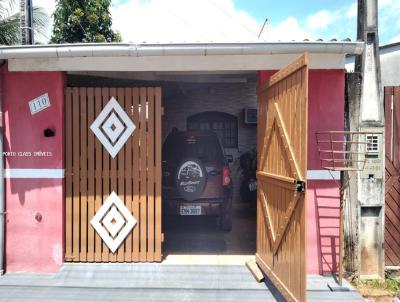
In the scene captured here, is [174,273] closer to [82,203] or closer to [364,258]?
[82,203]

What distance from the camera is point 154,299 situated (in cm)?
466

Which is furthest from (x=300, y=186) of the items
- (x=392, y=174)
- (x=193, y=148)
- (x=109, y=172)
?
(x=193, y=148)

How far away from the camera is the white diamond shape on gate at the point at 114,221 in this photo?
221 inches

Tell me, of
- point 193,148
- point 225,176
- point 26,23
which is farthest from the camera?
point 193,148

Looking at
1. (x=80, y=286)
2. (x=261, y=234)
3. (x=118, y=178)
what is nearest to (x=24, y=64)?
(x=118, y=178)

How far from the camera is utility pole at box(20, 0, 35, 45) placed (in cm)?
706

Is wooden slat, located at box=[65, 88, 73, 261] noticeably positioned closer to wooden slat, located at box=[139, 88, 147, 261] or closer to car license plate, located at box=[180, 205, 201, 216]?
wooden slat, located at box=[139, 88, 147, 261]

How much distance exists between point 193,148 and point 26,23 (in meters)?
3.92

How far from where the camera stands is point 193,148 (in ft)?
24.7

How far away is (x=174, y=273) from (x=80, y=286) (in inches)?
49.4

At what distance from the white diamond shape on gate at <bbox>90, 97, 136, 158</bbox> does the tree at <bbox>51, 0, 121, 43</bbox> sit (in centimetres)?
856

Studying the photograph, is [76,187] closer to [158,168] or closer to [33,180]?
[33,180]

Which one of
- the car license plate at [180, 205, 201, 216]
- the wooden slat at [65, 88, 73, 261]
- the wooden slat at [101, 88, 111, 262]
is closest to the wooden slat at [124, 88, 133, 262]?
the wooden slat at [101, 88, 111, 262]

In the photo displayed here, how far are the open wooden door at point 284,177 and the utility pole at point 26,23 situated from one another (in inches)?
176
